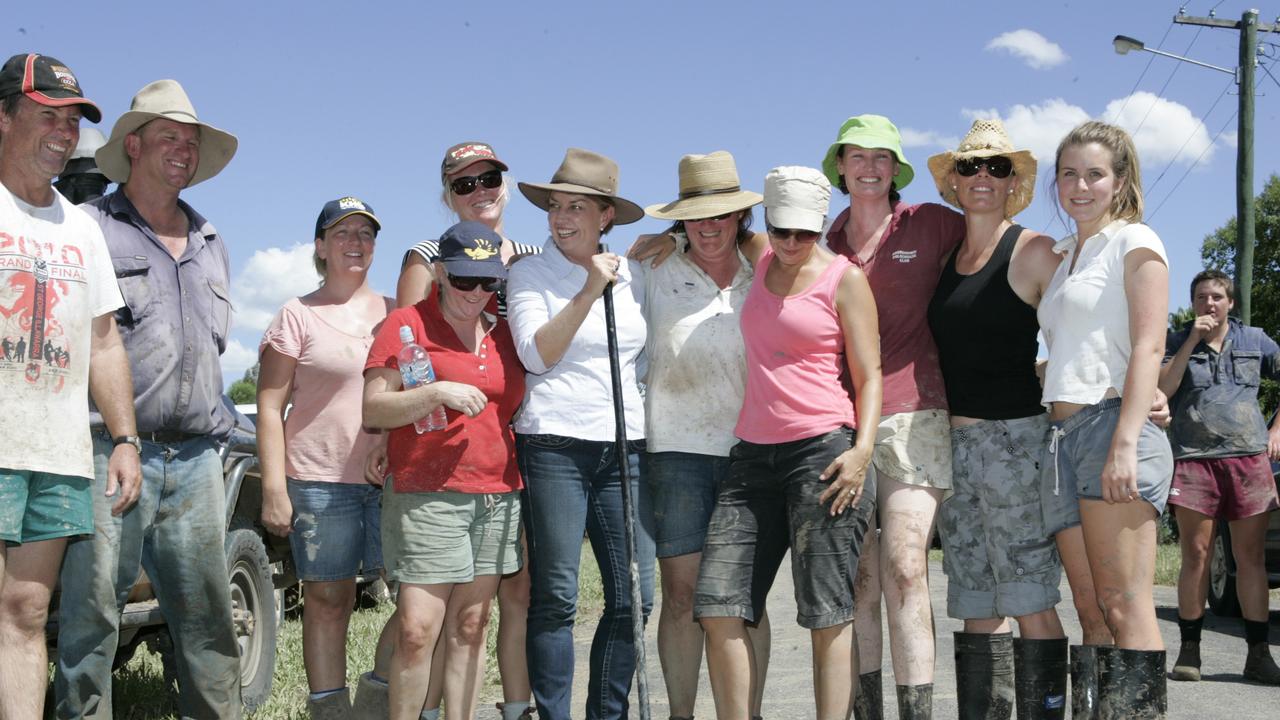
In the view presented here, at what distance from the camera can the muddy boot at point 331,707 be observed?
15.3 feet

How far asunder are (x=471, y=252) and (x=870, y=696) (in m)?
2.25

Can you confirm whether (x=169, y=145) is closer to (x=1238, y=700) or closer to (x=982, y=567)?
(x=982, y=567)

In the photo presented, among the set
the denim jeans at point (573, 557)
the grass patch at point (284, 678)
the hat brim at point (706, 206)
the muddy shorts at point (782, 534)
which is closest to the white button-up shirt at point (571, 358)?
the denim jeans at point (573, 557)

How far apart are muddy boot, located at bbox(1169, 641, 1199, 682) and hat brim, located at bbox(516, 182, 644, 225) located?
402 centimetres

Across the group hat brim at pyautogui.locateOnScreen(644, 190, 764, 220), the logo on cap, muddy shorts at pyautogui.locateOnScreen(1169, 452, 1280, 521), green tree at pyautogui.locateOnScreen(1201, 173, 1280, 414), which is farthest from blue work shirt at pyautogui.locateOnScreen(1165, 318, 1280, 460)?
green tree at pyautogui.locateOnScreen(1201, 173, 1280, 414)

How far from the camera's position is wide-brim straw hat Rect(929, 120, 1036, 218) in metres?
4.41

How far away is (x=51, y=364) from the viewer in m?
3.68

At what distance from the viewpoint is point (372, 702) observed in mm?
4668

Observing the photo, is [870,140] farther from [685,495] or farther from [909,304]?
[685,495]

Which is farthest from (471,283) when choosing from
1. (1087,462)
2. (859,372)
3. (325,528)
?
(1087,462)

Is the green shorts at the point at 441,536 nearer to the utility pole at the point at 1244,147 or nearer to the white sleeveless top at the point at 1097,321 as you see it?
the white sleeveless top at the point at 1097,321

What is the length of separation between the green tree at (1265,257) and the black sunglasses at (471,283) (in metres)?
28.0

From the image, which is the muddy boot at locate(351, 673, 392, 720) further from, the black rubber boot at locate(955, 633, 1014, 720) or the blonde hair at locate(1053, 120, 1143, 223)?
the blonde hair at locate(1053, 120, 1143, 223)

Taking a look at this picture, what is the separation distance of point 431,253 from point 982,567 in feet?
7.98
